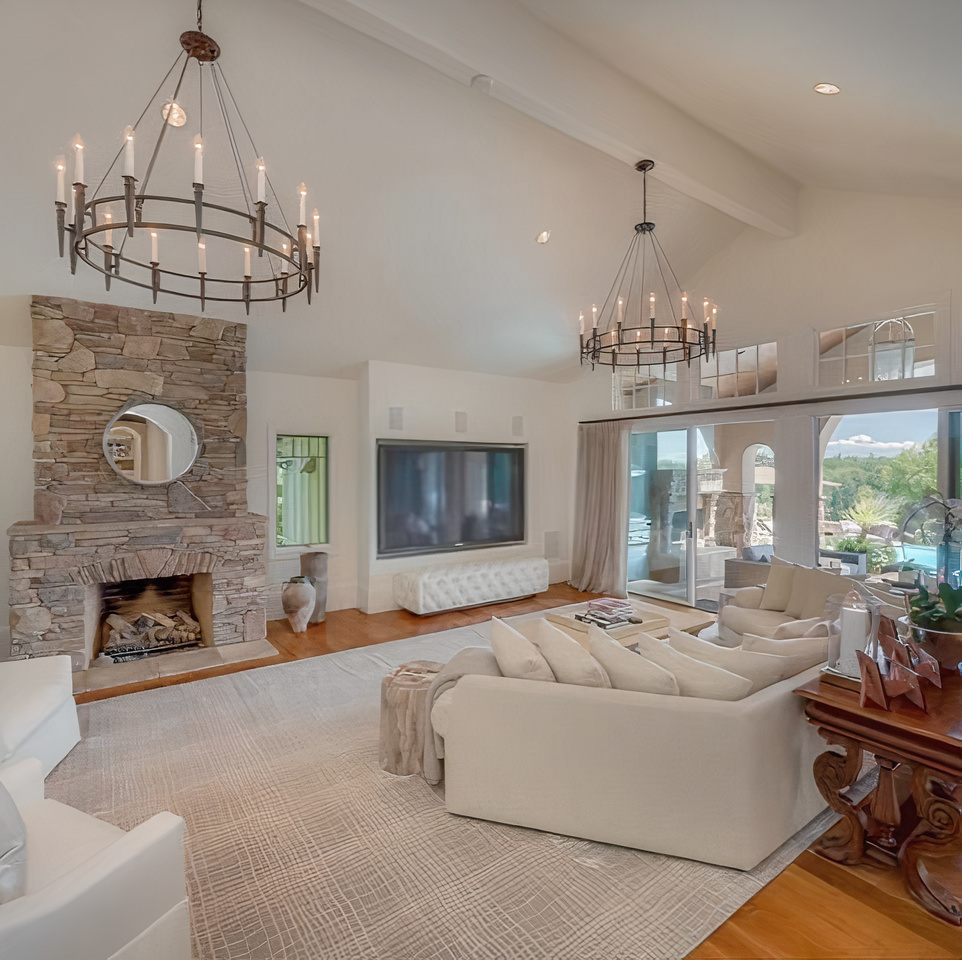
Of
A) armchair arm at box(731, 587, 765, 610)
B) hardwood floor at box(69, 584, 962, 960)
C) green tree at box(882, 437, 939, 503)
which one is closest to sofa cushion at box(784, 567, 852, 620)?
armchair arm at box(731, 587, 765, 610)

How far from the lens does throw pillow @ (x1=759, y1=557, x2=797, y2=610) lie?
4258 millimetres

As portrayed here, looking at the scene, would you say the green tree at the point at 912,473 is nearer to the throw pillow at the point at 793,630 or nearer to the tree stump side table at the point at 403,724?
the throw pillow at the point at 793,630

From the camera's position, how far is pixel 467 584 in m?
6.00

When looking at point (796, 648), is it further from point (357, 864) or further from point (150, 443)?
point (150, 443)

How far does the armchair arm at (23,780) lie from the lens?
1929 mm

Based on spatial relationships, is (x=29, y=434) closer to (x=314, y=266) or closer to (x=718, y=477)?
(x=314, y=266)

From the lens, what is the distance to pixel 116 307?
430 centimetres

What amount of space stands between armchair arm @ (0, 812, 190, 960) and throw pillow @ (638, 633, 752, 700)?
1.76m

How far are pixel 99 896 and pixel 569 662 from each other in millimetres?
1650

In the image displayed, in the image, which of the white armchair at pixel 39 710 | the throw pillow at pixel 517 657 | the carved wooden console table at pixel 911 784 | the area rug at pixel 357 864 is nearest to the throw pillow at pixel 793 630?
the carved wooden console table at pixel 911 784

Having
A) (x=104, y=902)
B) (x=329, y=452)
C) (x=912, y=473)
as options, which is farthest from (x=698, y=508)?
(x=104, y=902)

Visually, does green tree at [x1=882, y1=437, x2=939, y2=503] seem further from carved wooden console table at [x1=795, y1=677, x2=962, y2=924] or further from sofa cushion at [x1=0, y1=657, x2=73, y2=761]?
sofa cushion at [x1=0, y1=657, x2=73, y2=761]

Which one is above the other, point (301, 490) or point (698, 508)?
point (301, 490)

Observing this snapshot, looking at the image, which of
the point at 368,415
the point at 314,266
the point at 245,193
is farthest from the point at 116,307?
the point at 314,266
